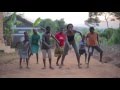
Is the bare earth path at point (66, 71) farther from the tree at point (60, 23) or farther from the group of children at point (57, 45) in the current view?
the tree at point (60, 23)

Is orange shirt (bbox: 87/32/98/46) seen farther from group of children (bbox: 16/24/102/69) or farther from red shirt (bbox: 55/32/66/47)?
red shirt (bbox: 55/32/66/47)

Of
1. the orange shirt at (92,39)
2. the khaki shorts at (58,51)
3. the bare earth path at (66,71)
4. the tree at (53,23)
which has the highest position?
the tree at (53,23)

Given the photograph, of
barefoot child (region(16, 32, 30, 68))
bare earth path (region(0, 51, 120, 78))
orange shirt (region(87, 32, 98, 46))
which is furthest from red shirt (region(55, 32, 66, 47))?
barefoot child (region(16, 32, 30, 68))

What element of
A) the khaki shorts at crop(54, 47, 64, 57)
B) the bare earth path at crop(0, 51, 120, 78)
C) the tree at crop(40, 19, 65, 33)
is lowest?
the bare earth path at crop(0, 51, 120, 78)

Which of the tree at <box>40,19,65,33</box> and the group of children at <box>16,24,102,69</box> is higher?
the tree at <box>40,19,65,33</box>

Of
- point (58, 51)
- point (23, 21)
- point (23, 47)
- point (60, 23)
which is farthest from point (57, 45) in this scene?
point (23, 21)

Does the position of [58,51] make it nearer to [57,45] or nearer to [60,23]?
[57,45]

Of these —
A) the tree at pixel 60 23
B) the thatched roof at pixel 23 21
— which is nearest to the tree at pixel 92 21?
the tree at pixel 60 23
